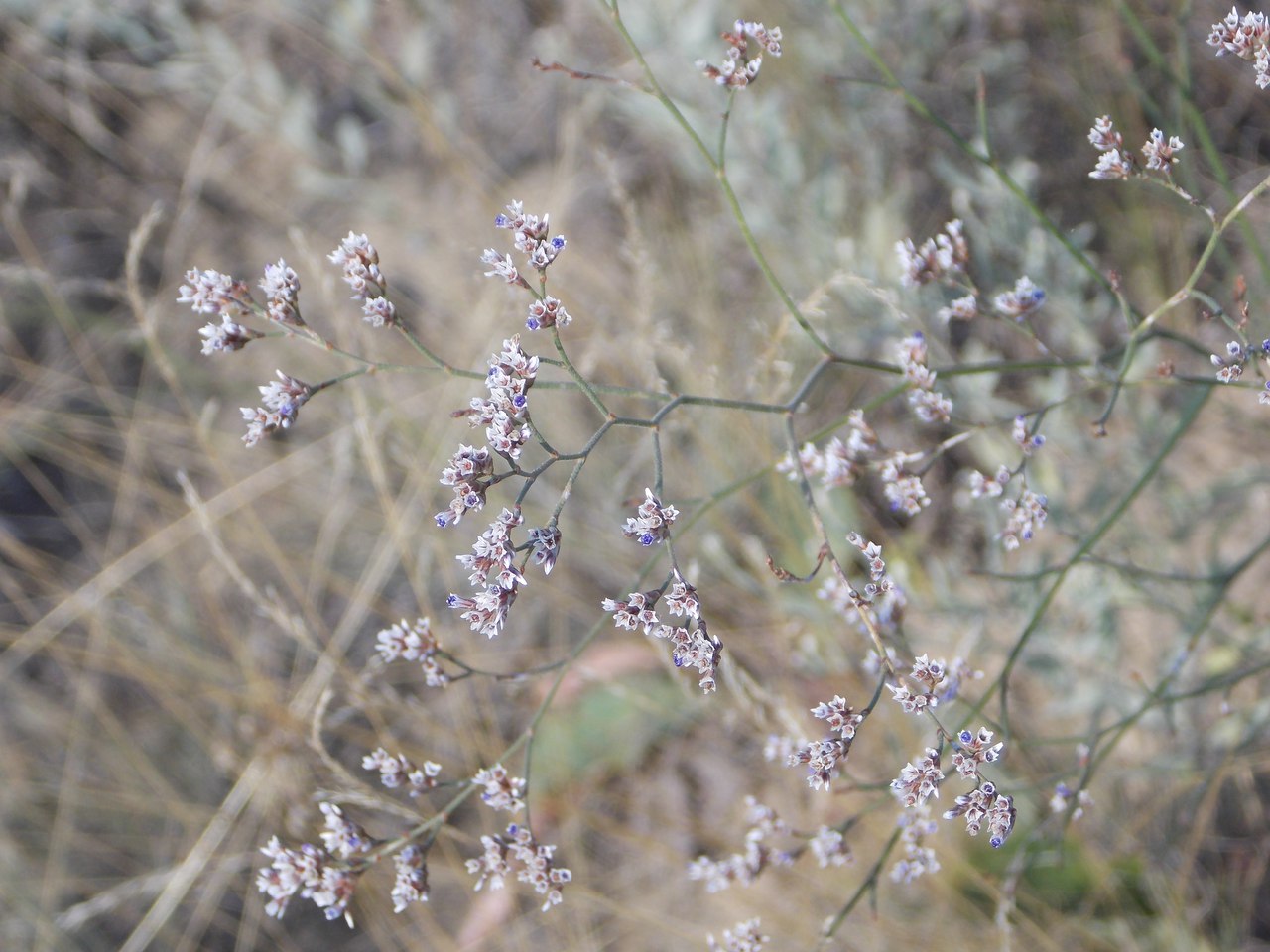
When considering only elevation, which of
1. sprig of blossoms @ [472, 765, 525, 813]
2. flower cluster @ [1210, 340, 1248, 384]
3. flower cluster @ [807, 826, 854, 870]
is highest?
flower cluster @ [1210, 340, 1248, 384]

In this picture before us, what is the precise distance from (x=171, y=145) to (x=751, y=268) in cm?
277

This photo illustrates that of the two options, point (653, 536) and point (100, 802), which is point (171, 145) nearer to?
point (100, 802)

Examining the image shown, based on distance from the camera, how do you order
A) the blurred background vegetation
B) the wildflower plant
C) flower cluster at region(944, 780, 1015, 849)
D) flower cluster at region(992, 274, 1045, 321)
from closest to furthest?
flower cluster at region(944, 780, 1015, 849) → the wildflower plant → flower cluster at region(992, 274, 1045, 321) → the blurred background vegetation

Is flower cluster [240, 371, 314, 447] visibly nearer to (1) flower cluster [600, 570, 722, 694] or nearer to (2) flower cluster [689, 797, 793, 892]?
(1) flower cluster [600, 570, 722, 694]

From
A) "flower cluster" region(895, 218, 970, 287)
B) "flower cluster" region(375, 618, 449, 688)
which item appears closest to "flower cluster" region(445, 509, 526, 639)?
"flower cluster" region(375, 618, 449, 688)

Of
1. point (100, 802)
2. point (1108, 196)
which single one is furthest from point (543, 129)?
point (100, 802)

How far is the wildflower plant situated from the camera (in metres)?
1.54

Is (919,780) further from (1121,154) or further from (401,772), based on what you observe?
(1121,154)

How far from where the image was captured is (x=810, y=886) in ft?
Result: 9.52

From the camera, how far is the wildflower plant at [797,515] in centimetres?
154

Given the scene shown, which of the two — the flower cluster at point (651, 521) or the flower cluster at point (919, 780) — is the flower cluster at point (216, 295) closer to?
the flower cluster at point (651, 521)

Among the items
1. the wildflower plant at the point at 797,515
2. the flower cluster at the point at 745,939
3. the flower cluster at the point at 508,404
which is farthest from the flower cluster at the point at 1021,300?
the flower cluster at the point at 745,939

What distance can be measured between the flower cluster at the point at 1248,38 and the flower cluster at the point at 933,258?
1.48ft

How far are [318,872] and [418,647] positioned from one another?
0.37m
